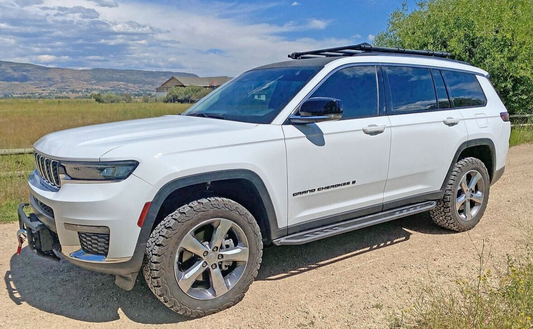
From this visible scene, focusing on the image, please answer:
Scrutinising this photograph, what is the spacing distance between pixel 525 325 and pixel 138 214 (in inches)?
102

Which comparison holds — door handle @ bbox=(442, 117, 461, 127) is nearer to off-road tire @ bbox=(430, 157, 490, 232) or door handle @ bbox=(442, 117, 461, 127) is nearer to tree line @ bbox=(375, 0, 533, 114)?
off-road tire @ bbox=(430, 157, 490, 232)

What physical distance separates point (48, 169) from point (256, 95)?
1.88 metres

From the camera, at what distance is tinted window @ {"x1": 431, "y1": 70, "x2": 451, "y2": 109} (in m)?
4.50

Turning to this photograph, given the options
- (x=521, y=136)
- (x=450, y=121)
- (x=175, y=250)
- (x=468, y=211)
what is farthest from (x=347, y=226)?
(x=521, y=136)

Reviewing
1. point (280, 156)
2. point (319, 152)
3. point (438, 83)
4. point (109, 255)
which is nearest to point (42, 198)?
point (109, 255)

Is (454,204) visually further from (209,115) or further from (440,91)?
(209,115)

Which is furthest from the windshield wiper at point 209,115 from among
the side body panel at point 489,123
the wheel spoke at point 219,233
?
the side body panel at point 489,123

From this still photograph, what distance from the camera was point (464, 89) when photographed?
4793 mm

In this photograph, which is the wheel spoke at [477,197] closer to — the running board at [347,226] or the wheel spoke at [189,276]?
the running board at [347,226]

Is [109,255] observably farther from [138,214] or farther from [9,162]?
[9,162]

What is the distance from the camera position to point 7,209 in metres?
5.57

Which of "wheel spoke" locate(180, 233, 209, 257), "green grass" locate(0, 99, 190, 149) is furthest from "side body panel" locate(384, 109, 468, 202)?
"green grass" locate(0, 99, 190, 149)

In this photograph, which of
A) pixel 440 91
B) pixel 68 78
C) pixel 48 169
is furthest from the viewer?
pixel 68 78

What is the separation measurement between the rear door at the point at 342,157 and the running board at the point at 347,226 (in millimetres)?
58
